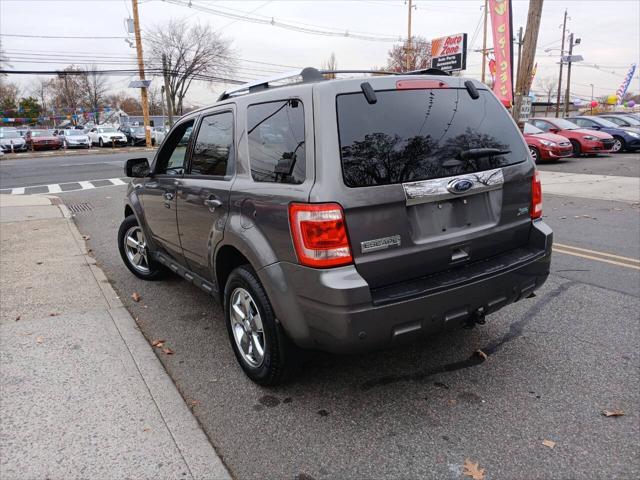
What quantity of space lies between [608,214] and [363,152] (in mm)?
7633

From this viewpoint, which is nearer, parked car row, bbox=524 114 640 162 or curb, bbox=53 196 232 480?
curb, bbox=53 196 232 480

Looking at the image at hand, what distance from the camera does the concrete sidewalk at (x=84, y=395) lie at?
252cm

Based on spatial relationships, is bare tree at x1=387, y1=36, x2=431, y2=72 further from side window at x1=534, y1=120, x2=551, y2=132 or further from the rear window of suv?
the rear window of suv

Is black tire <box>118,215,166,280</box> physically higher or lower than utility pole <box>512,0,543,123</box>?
lower

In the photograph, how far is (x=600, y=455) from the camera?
8.22 ft

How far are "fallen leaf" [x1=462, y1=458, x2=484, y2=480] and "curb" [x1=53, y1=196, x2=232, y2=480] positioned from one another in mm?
1159

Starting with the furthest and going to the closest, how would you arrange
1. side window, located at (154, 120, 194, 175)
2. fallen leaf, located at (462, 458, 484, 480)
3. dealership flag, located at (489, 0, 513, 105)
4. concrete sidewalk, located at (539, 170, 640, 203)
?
1. dealership flag, located at (489, 0, 513, 105)
2. concrete sidewalk, located at (539, 170, 640, 203)
3. side window, located at (154, 120, 194, 175)
4. fallen leaf, located at (462, 458, 484, 480)

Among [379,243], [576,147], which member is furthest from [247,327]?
[576,147]

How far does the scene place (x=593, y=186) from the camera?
471 inches

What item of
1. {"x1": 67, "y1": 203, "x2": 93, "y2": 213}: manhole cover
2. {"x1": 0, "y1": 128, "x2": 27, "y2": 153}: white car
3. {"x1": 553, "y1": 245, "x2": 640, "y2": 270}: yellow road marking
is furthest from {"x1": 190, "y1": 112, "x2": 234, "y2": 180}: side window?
{"x1": 0, "y1": 128, "x2": 27, "y2": 153}: white car

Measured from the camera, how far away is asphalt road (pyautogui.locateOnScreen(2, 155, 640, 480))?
2514mm

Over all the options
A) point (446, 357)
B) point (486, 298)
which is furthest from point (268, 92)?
point (446, 357)

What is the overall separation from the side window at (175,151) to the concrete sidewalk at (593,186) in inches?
361

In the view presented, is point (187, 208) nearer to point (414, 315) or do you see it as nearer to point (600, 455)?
point (414, 315)
